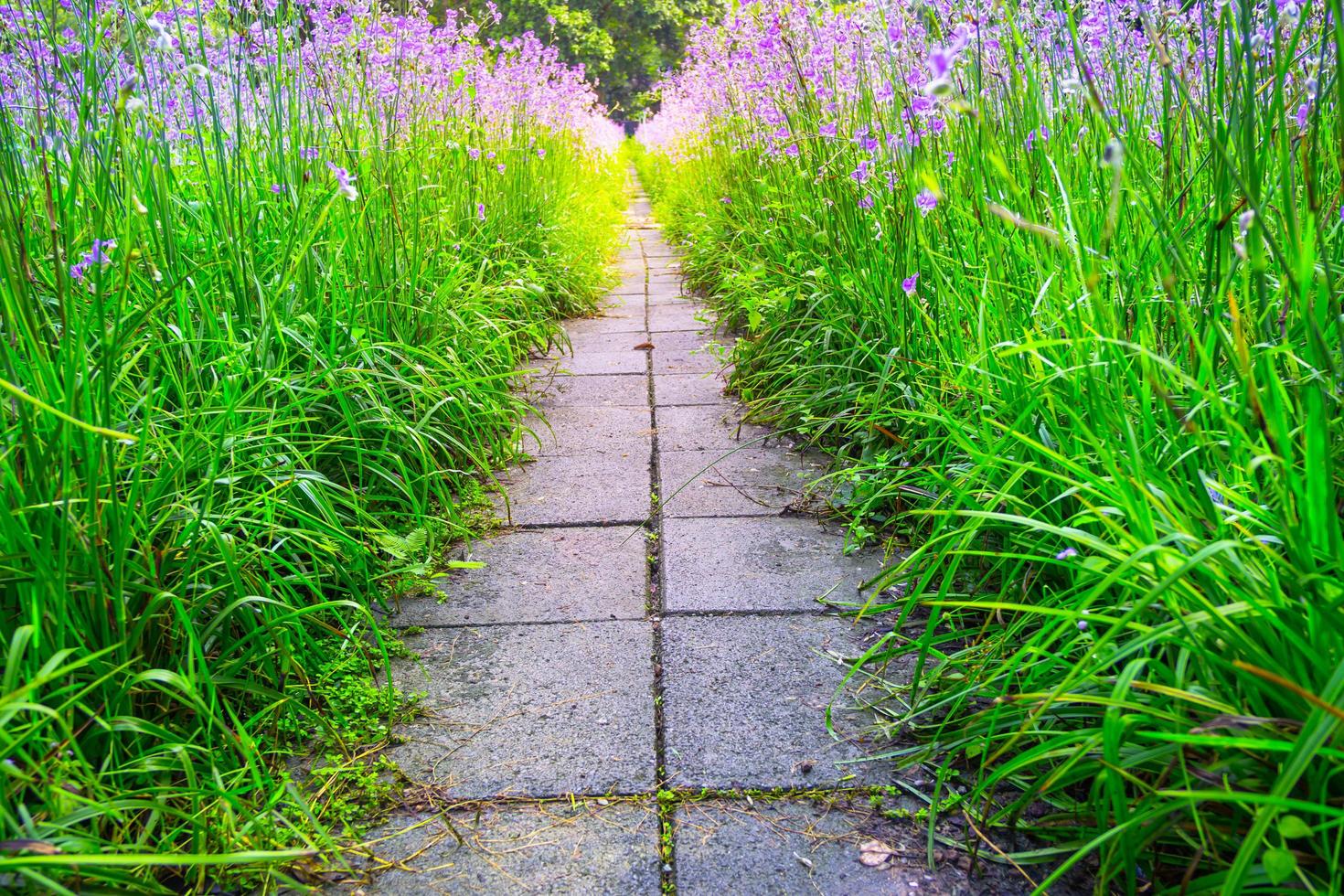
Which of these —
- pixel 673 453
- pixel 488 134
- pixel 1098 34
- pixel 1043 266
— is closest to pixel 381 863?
pixel 1043 266

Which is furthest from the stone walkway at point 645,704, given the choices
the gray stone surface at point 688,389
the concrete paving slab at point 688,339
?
the concrete paving slab at point 688,339

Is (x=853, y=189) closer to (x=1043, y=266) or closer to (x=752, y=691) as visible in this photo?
(x=1043, y=266)

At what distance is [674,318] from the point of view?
4.95m

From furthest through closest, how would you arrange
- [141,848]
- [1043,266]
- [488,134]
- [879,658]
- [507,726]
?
[488,134] → [1043,266] → [879,658] → [507,726] → [141,848]

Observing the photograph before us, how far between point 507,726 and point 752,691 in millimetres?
431

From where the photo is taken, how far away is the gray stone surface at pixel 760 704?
4.91 ft

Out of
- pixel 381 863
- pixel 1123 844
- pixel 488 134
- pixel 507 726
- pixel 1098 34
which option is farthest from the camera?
pixel 488 134

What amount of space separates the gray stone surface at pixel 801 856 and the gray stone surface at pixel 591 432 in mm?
1650

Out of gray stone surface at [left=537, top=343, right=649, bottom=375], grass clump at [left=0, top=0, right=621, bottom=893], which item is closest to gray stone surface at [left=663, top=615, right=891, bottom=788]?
grass clump at [left=0, top=0, right=621, bottom=893]

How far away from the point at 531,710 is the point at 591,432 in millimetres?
1638

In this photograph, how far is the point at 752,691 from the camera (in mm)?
1723

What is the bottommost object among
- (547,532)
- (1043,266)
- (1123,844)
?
(547,532)

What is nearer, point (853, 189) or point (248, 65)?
point (248, 65)

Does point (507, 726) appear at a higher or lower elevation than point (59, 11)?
lower
